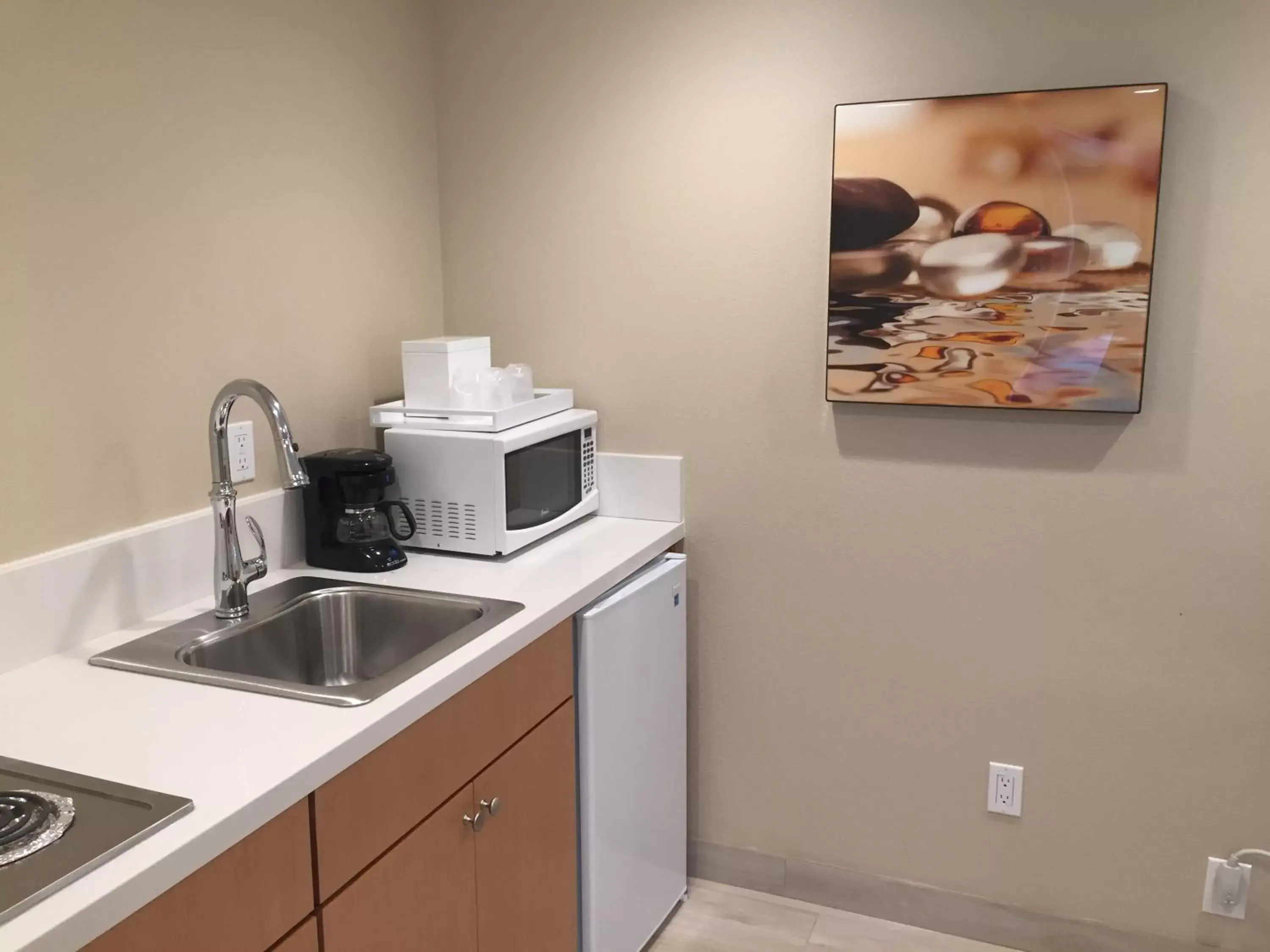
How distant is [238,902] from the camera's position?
3.72ft

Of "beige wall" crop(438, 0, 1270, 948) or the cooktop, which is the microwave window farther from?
the cooktop

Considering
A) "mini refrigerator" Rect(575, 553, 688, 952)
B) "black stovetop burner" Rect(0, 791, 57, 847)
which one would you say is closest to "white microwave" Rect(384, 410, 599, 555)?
"mini refrigerator" Rect(575, 553, 688, 952)

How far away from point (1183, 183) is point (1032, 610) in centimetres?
88

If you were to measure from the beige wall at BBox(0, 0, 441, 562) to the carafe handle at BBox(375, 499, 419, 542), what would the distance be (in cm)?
22

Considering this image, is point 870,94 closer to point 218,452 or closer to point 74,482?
point 218,452

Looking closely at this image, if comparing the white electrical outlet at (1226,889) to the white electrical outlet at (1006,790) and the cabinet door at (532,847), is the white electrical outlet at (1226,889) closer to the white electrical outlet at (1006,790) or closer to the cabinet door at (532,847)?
the white electrical outlet at (1006,790)

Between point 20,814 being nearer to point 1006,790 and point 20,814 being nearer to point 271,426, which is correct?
point 271,426

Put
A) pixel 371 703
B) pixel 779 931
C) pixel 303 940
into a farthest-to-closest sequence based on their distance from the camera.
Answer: pixel 779 931
pixel 371 703
pixel 303 940

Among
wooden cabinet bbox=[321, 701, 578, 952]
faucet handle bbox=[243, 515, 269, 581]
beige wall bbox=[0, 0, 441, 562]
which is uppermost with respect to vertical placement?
beige wall bbox=[0, 0, 441, 562]

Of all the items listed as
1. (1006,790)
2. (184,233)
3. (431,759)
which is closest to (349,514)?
(184,233)

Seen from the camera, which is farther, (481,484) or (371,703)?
(481,484)

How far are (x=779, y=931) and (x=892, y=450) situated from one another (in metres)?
1.13

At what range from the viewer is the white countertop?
982mm

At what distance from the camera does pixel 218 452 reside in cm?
171
